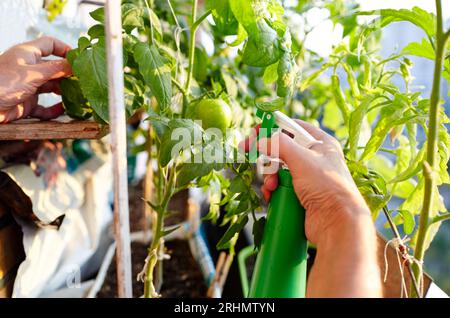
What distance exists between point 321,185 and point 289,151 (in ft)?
0.19

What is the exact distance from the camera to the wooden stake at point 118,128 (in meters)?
0.46

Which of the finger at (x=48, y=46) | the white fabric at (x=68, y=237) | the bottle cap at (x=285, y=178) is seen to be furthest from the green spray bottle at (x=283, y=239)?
the white fabric at (x=68, y=237)

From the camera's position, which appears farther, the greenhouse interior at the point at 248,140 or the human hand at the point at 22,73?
the human hand at the point at 22,73

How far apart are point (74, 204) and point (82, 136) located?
20.5 inches

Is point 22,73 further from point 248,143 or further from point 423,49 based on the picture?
point 423,49

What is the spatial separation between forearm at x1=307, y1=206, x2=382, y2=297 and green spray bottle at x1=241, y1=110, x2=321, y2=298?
0.07 m

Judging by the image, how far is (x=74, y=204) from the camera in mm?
1125

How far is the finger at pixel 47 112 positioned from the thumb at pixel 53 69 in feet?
0.40

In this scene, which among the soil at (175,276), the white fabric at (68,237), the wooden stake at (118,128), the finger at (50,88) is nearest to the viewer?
the wooden stake at (118,128)

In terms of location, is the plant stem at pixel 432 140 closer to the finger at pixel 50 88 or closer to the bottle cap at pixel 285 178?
the bottle cap at pixel 285 178

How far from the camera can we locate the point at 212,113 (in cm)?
64

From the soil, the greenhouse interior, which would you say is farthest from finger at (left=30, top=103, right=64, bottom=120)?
the soil

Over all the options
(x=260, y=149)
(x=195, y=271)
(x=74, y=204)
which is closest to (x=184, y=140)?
(x=260, y=149)
